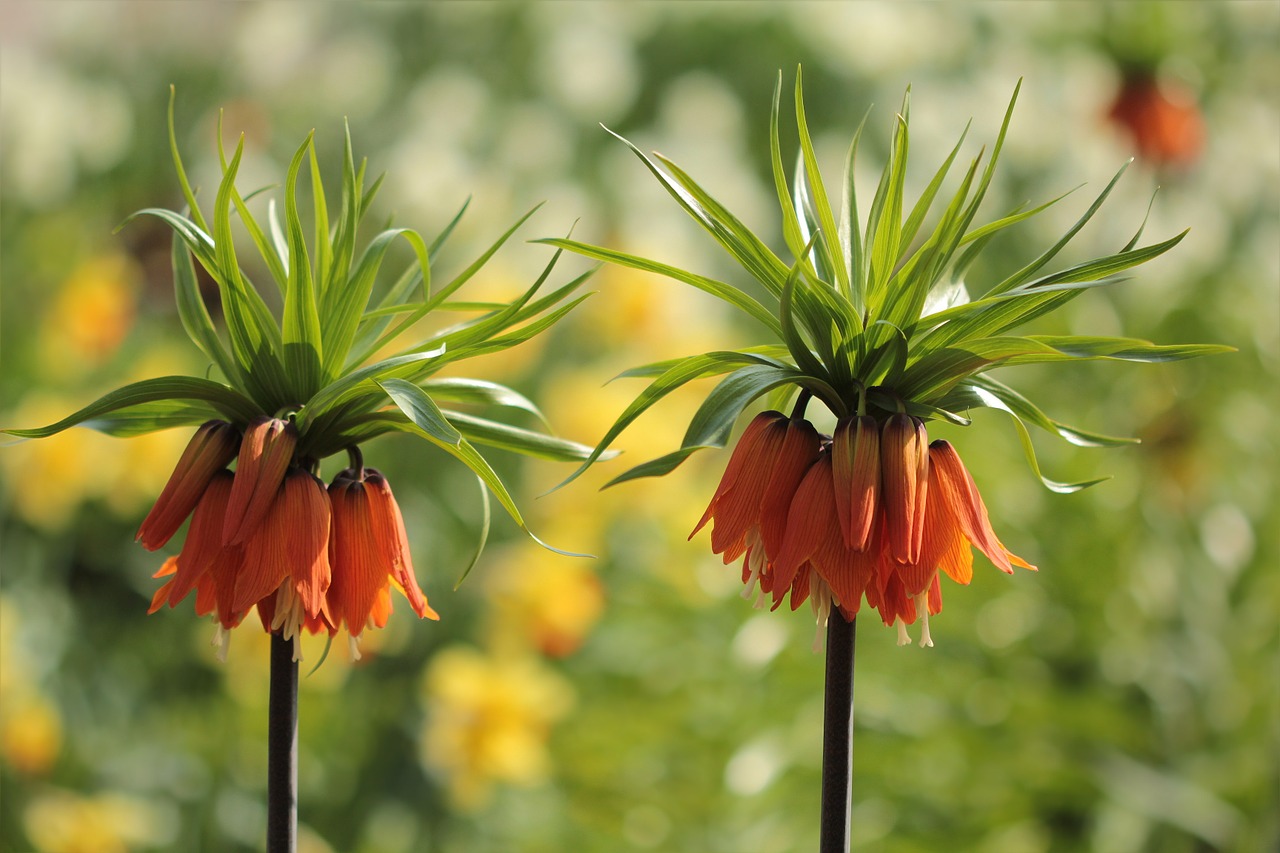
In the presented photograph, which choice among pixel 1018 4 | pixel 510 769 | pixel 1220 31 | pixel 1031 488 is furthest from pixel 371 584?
pixel 1018 4

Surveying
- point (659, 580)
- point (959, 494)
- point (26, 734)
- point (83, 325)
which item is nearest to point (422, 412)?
point (959, 494)

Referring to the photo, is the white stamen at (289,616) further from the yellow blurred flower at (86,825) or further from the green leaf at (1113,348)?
the yellow blurred flower at (86,825)

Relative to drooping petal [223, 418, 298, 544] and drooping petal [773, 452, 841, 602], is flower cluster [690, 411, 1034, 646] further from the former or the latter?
drooping petal [223, 418, 298, 544]

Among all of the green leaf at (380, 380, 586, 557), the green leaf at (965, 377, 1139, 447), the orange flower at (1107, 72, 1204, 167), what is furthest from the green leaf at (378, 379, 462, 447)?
the orange flower at (1107, 72, 1204, 167)

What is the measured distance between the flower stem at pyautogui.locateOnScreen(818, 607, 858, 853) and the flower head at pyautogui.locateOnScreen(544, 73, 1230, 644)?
0.02 m

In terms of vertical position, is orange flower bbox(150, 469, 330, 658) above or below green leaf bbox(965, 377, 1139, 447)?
below

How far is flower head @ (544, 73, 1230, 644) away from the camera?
1.57 feet

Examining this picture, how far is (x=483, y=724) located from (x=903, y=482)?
1.36 metres

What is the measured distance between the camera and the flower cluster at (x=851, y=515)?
0.48 metres

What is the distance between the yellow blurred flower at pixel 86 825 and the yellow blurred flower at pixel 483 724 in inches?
15.7

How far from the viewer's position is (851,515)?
0.47 meters

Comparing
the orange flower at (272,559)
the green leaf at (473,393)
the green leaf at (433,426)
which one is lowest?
the orange flower at (272,559)

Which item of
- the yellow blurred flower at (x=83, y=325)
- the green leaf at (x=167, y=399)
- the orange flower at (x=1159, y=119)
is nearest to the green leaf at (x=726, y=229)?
the green leaf at (x=167, y=399)

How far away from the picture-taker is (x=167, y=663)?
6.64 ft
